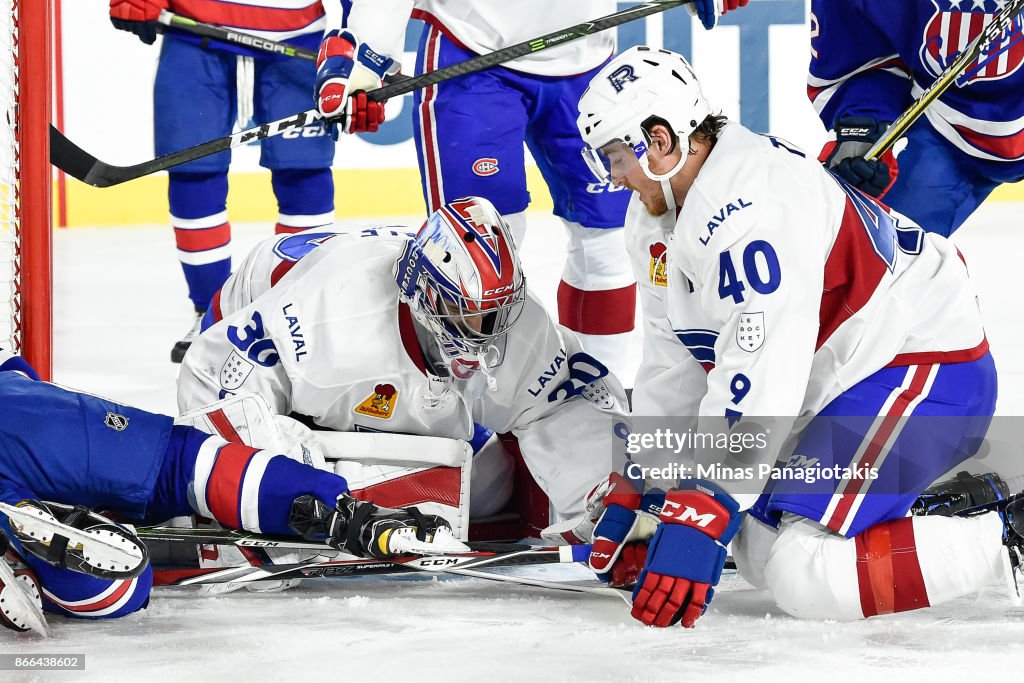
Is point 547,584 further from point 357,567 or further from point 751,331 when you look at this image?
point 751,331

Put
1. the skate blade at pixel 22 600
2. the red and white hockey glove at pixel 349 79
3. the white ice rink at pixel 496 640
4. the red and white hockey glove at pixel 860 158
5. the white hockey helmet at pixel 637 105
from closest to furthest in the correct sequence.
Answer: the white ice rink at pixel 496 640
the skate blade at pixel 22 600
the white hockey helmet at pixel 637 105
the red and white hockey glove at pixel 860 158
the red and white hockey glove at pixel 349 79

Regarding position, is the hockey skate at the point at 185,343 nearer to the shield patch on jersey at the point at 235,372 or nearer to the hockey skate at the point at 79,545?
the shield patch on jersey at the point at 235,372

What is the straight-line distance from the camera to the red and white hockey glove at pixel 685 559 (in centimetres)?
192

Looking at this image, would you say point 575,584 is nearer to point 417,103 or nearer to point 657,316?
point 657,316

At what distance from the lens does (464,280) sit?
7.40 ft

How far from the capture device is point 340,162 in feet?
22.1

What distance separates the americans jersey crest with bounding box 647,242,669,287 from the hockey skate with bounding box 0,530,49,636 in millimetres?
1045

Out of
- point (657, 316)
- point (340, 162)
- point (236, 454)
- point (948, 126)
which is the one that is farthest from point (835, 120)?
point (340, 162)

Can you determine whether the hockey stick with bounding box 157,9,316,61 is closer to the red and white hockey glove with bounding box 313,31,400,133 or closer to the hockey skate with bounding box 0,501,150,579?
the red and white hockey glove with bounding box 313,31,400,133

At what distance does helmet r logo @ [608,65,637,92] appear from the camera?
2072 millimetres

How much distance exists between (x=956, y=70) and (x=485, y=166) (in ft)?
3.21

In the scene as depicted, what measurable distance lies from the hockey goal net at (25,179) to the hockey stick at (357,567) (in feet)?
2.94

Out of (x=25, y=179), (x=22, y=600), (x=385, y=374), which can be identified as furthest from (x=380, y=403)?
(x=25, y=179)

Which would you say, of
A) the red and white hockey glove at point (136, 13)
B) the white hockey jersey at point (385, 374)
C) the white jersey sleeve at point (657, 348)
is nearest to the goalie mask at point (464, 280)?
the white hockey jersey at point (385, 374)
